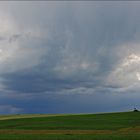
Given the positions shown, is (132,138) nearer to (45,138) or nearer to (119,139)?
(119,139)

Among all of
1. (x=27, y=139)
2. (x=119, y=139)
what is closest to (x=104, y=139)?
(x=119, y=139)

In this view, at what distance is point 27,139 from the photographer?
5775 centimetres

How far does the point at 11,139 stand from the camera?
58.1 metres

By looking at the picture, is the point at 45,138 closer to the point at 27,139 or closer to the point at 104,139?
the point at 27,139

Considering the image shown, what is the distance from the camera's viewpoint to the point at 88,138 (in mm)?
58000

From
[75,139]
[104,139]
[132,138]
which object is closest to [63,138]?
[75,139]

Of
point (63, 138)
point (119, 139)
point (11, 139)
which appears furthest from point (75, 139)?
point (11, 139)

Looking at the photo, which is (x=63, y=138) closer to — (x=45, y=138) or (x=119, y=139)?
(x=45, y=138)

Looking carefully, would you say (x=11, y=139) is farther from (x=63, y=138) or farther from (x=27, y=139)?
(x=63, y=138)

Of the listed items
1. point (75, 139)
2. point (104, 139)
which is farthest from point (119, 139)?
point (75, 139)

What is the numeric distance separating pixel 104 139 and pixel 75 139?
4.57m

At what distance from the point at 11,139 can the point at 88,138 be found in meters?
12.5

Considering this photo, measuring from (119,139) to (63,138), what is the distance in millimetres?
9048

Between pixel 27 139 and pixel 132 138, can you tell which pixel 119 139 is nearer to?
pixel 132 138
